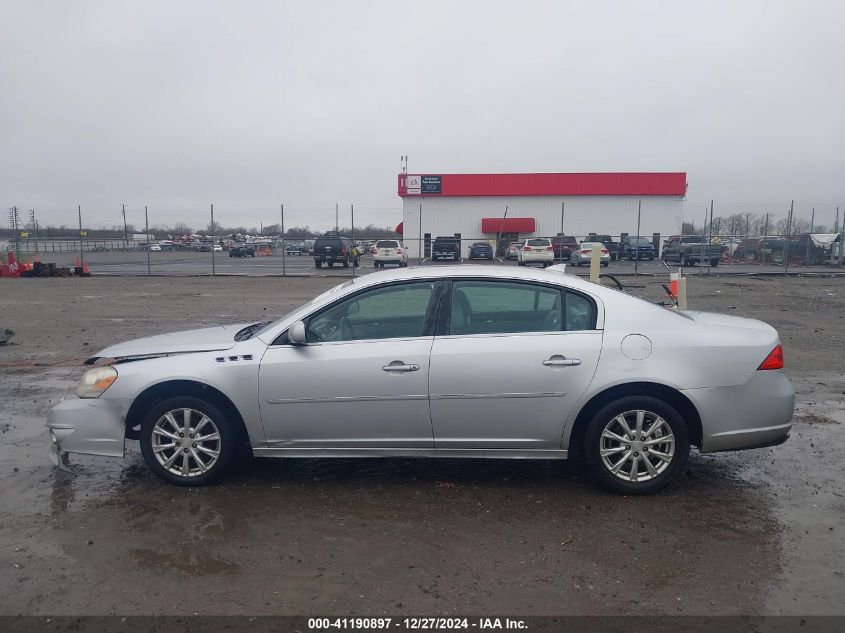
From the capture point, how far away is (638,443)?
4.57 metres

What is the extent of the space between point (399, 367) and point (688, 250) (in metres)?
33.8

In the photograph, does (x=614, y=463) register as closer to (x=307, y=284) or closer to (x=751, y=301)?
(x=751, y=301)

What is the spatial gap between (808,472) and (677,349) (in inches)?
61.1

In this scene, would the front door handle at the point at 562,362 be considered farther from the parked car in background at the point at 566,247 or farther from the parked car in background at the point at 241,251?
the parked car in background at the point at 241,251

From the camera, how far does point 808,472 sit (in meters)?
5.06

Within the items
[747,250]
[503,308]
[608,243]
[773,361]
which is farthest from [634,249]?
[503,308]

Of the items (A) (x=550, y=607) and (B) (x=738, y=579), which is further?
(B) (x=738, y=579)

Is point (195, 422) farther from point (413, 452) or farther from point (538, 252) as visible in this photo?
point (538, 252)

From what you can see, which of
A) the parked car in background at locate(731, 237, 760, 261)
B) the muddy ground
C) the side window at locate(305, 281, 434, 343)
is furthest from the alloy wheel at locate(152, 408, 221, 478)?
the parked car in background at locate(731, 237, 760, 261)

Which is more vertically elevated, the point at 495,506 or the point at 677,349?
the point at 677,349

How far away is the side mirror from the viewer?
4645 mm

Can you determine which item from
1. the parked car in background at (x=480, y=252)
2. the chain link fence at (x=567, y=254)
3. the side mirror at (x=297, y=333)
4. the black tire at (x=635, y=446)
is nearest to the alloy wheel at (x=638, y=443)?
the black tire at (x=635, y=446)

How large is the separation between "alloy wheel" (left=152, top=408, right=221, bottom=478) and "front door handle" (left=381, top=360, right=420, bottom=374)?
4.21ft

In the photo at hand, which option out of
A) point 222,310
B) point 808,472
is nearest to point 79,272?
point 222,310
